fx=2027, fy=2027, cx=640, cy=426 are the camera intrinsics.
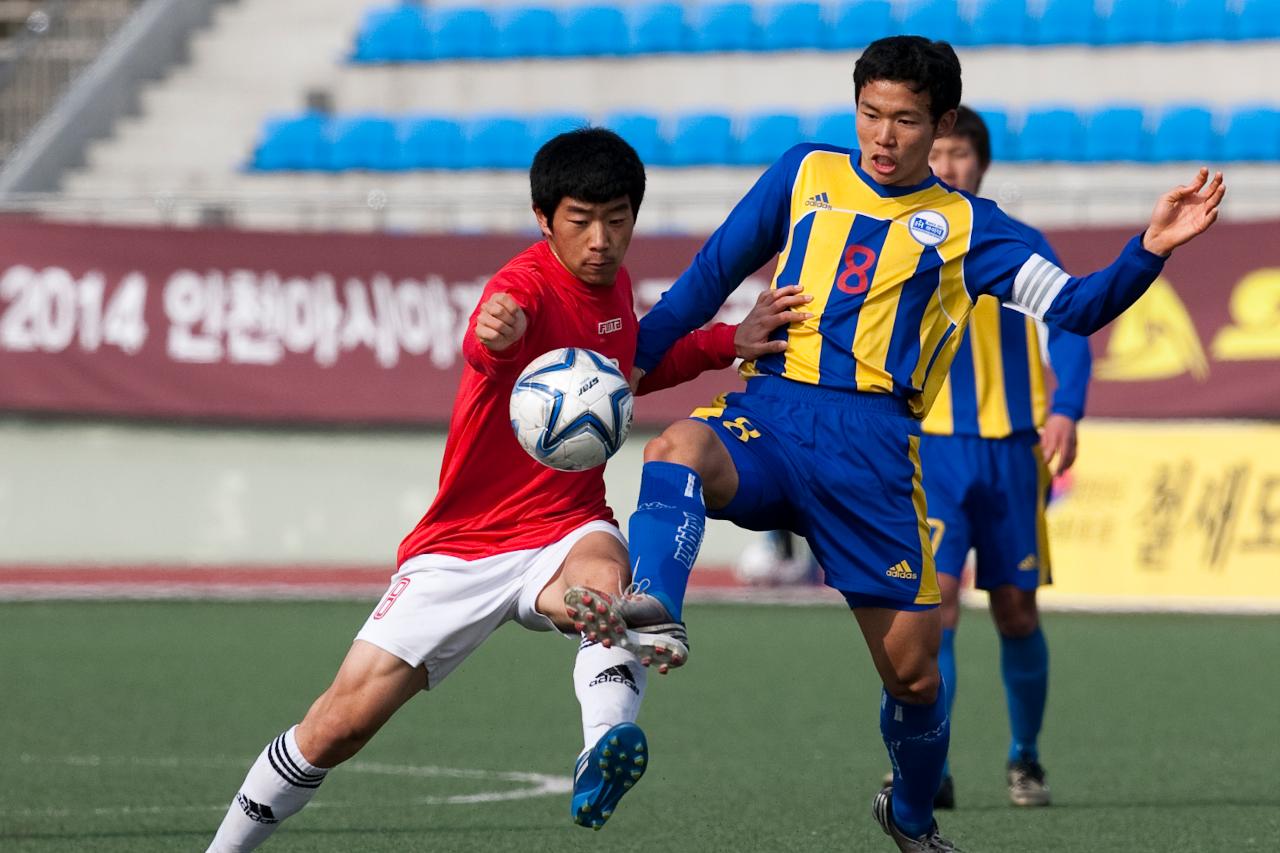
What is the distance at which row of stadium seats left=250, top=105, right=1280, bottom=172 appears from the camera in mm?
18312

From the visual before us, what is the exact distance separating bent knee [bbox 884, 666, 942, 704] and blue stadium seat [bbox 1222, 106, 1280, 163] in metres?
13.7

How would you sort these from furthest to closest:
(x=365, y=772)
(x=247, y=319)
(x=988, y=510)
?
(x=247, y=319) → (x=365, y=772) → (x=988, y=510)

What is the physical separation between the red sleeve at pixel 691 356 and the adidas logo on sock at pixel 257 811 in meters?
1.46

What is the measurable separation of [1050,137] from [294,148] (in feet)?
24.0

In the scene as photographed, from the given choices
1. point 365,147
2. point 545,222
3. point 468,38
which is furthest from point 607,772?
point 468,38

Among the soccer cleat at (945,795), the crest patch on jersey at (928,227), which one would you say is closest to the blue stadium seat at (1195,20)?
the soccer cleat at (945,795)

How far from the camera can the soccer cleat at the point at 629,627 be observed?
4.37 m

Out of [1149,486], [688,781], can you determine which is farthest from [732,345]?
[1149,486]

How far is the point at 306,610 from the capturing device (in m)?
14.4

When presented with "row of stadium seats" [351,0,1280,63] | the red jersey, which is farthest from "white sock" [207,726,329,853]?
"row of stadium seats" [351,0,1280,63]

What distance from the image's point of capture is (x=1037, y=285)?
5207mm

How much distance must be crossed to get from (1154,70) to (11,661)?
493 inches

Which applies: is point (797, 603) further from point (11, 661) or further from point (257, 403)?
point (11, 661)

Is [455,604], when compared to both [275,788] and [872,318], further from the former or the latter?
[872,318]
